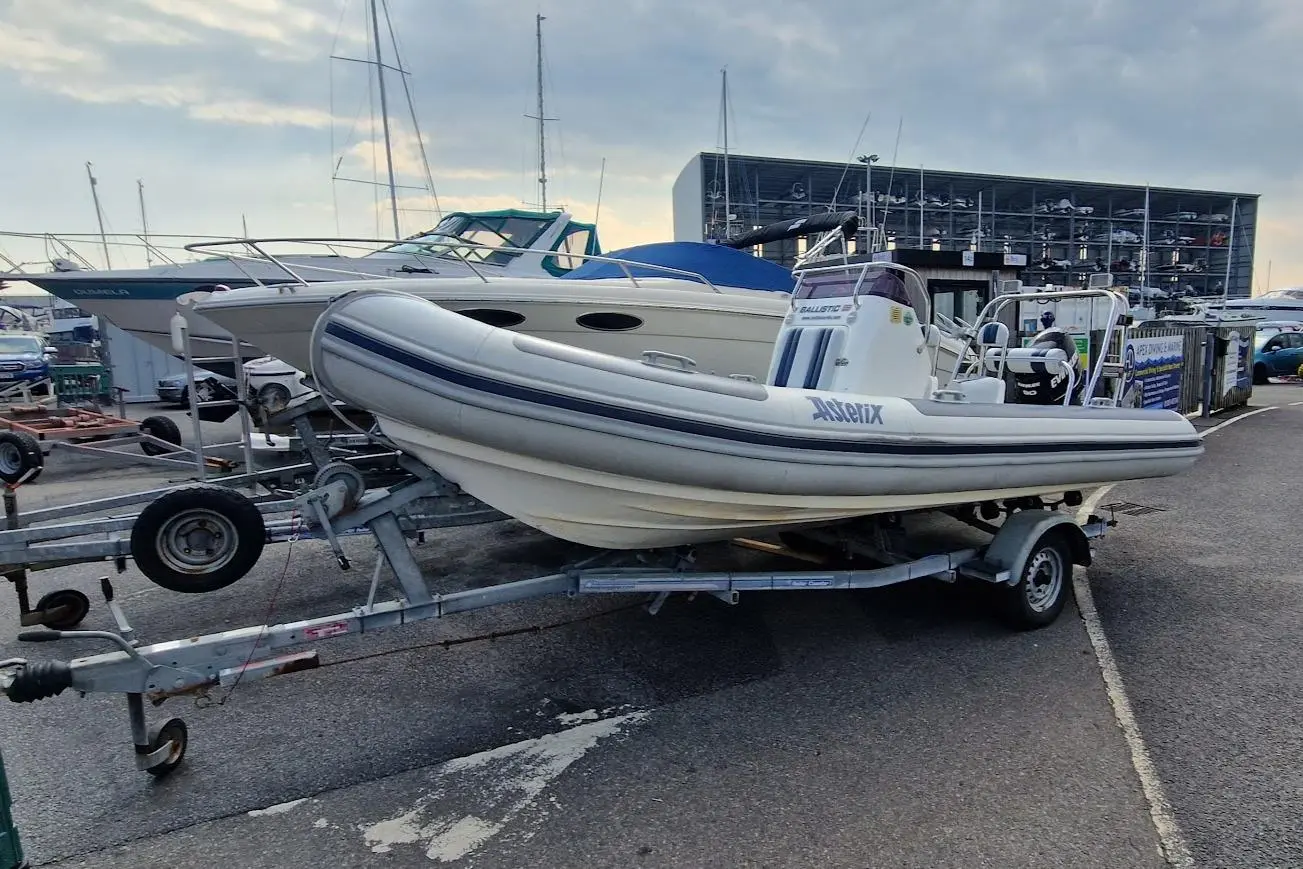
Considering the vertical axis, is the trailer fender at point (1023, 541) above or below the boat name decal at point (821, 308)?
below

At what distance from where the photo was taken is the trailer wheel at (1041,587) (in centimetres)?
409

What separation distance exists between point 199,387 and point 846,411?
508 inches

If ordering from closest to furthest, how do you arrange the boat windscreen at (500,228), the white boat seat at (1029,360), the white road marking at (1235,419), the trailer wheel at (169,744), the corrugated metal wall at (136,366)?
the trailer wheel at (169,744) < the white boat seat at (1029,360) < the boat windscreen at (500,228) < the white road marking at (1235,419) < the corrugated metal wall at (136,366)

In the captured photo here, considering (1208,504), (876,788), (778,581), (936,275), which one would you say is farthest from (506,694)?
(936,275)

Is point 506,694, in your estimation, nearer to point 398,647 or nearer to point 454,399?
point 398,647

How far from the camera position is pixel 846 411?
3393 millimetres

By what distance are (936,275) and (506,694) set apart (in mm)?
11154

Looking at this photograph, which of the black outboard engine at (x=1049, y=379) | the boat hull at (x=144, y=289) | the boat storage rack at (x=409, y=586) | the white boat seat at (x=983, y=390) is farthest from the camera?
the boat hull at (x=144, y=289)

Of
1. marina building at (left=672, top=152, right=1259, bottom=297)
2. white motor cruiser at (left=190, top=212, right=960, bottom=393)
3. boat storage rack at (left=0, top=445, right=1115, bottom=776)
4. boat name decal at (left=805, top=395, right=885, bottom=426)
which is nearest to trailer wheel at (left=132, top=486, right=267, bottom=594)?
boat storage rack at (left=0, top=445, right=1115, bottom=776)

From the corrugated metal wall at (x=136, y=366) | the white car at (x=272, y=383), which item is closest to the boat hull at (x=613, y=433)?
the white car at (x=272, y=383)

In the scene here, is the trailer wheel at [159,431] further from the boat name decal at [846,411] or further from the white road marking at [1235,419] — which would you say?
the white road marking at [1235,419]

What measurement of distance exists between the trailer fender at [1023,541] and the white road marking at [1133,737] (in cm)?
42

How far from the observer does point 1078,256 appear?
4084 cm

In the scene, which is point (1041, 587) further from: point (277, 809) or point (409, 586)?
point (277, 809)
